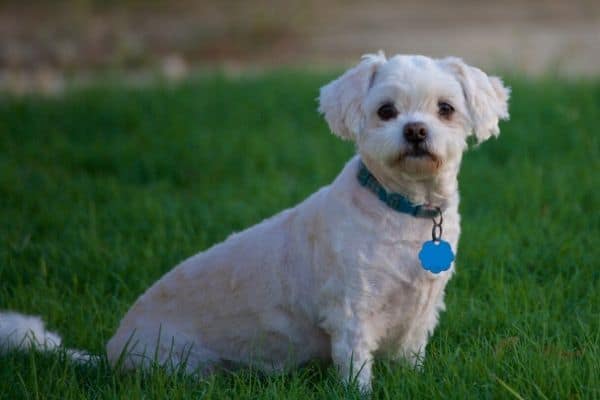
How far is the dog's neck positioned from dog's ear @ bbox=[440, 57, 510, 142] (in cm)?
17

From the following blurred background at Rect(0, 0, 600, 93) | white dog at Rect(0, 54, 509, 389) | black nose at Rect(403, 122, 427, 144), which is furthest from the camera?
blurred background at Rect(0, 0, 600, 93)

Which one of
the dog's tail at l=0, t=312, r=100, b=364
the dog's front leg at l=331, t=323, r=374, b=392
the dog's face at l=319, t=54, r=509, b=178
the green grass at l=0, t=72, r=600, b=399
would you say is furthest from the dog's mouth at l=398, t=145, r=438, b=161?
the dog's tail at l=0, t=312, r=100, b=364

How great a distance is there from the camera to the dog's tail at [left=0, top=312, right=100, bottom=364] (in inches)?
158

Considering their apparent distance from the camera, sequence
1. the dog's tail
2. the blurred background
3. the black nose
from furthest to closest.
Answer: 1. the blurred background
2. the dog's tail
3. the black nose

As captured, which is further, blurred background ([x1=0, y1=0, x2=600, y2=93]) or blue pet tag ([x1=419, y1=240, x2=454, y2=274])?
blurred background ([x1=0, y1=0, x2=600, y2=93])

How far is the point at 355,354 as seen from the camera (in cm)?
366

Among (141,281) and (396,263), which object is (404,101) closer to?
(396,263)

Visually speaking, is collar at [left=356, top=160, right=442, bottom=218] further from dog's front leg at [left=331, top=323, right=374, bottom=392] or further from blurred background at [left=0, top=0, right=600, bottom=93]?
blurred background at [left=0, top=0, right=600, bottom=93]

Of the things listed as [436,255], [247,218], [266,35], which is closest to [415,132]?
[436,255]

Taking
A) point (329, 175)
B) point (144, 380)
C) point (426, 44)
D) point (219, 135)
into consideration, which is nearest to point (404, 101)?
point (144, 380)

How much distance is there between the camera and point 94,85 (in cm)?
913

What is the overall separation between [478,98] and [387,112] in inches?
13.7

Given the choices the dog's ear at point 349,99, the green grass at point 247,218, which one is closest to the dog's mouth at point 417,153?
the dog's ear at point 349,99

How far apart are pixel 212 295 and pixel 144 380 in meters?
0.46
